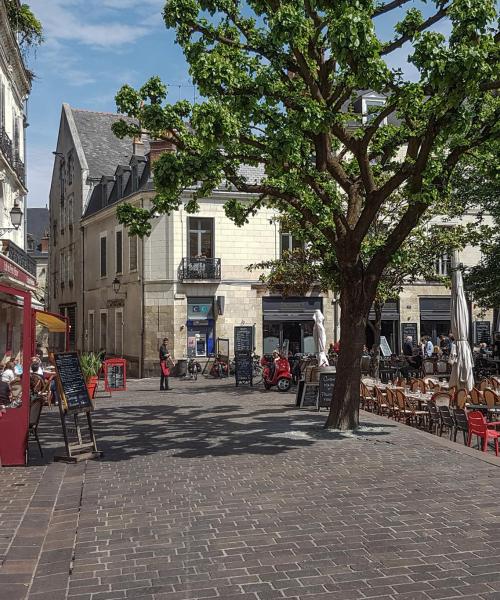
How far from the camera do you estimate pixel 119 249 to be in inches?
1214

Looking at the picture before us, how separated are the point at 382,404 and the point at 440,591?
973cm

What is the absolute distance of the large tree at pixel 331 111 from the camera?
866 cm

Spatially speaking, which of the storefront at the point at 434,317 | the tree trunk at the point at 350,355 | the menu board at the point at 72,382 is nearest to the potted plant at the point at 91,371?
the menu board at the point at 72,382

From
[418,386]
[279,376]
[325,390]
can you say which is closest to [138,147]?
[279,376]

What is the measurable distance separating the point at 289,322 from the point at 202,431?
17.3 meters

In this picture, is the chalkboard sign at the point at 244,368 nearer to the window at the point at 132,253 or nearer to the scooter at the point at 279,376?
the scooter at the point at 279,376

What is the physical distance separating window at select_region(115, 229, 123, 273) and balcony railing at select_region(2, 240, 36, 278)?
6833mm

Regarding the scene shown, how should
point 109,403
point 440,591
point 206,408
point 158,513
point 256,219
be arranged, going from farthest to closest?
point 256,219
point 109,403
point 206,408
point 158,513
point 440,591

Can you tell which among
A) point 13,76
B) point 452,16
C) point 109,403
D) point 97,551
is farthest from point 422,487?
point 13,76

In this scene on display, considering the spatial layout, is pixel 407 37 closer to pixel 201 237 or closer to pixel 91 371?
pixel 91 371

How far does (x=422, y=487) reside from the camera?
7828mm

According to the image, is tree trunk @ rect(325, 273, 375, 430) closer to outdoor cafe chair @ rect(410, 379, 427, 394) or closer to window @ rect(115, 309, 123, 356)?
outdoor cafe chair @ rect(410, 379, 427, 394)

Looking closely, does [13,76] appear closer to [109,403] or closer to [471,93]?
[109,403]

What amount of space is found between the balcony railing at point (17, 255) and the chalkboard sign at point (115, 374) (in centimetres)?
390
